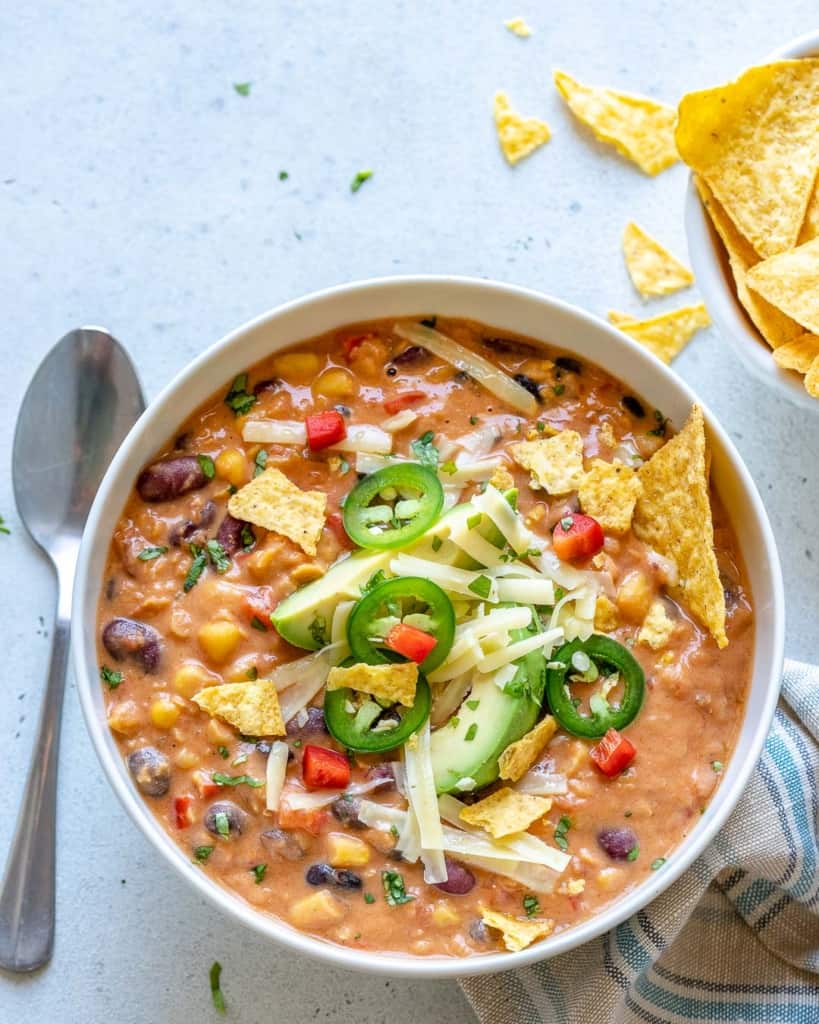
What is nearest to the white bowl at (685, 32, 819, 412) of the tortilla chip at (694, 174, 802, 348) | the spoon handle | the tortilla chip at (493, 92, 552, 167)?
the tortilla chip at (694, 174, 802, 348)

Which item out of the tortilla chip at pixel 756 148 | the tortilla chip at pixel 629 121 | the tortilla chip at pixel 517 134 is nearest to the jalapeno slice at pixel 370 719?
the tortilla chip at pixel 756 148

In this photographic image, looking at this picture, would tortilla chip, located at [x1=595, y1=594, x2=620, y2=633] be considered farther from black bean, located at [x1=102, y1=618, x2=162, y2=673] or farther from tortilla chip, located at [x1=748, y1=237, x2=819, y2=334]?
black bean, located at [x1=102, y1=618, x2=162, y2=673]

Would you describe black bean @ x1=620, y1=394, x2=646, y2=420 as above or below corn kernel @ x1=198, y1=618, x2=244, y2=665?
above

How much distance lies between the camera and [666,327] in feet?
13.9

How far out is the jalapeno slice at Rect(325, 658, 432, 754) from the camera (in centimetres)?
355

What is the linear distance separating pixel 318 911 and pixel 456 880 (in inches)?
14.9

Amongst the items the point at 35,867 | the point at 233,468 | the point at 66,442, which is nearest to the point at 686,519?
the point at 233,468

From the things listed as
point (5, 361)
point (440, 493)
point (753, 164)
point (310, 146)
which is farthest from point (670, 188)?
point (5, 361)

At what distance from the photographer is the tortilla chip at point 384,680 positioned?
3.48 m

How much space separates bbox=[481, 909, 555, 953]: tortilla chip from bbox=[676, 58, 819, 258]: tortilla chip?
2072 millimetres

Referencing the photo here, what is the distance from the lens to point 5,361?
4324mm

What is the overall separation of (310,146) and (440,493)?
1.44 meters

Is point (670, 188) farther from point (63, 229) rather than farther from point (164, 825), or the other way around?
point (164, 825)

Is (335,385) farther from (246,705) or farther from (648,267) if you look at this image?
(648,267)
